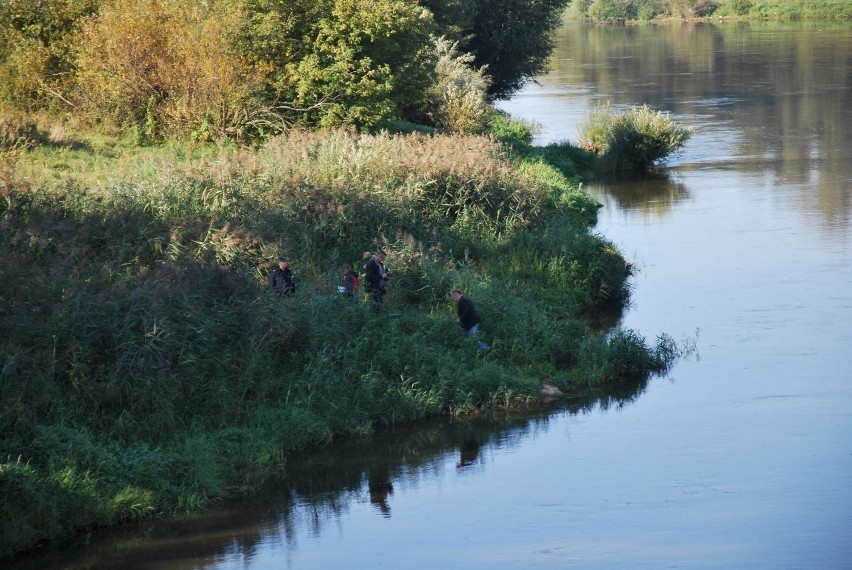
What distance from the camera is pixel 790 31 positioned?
92.6 meters

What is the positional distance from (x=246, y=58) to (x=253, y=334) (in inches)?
603

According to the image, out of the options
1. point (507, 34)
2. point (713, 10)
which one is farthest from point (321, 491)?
point (713, 10)

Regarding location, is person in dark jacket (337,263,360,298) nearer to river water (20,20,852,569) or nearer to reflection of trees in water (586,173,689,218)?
river water (20,20,852,569)

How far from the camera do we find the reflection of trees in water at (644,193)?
3366 centimetres

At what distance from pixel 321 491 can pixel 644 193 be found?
24149 millimetres

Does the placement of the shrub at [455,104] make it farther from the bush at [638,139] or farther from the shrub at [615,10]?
the shrub at [615,10]

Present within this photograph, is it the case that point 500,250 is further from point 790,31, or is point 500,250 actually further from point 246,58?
point 790,31

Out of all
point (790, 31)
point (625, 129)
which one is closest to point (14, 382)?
point (625, 129)

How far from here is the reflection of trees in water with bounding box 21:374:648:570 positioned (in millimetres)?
12602

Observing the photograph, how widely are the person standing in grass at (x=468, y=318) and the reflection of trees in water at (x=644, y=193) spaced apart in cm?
1517

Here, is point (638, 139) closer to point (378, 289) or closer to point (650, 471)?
point (378, 289)

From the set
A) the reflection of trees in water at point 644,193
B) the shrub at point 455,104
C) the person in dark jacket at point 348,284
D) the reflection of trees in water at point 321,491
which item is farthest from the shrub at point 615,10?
the person in dark jacket at point 348,284

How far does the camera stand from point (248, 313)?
16.4 meters

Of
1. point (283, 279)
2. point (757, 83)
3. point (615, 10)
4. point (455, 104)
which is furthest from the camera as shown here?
point (615, 10)
